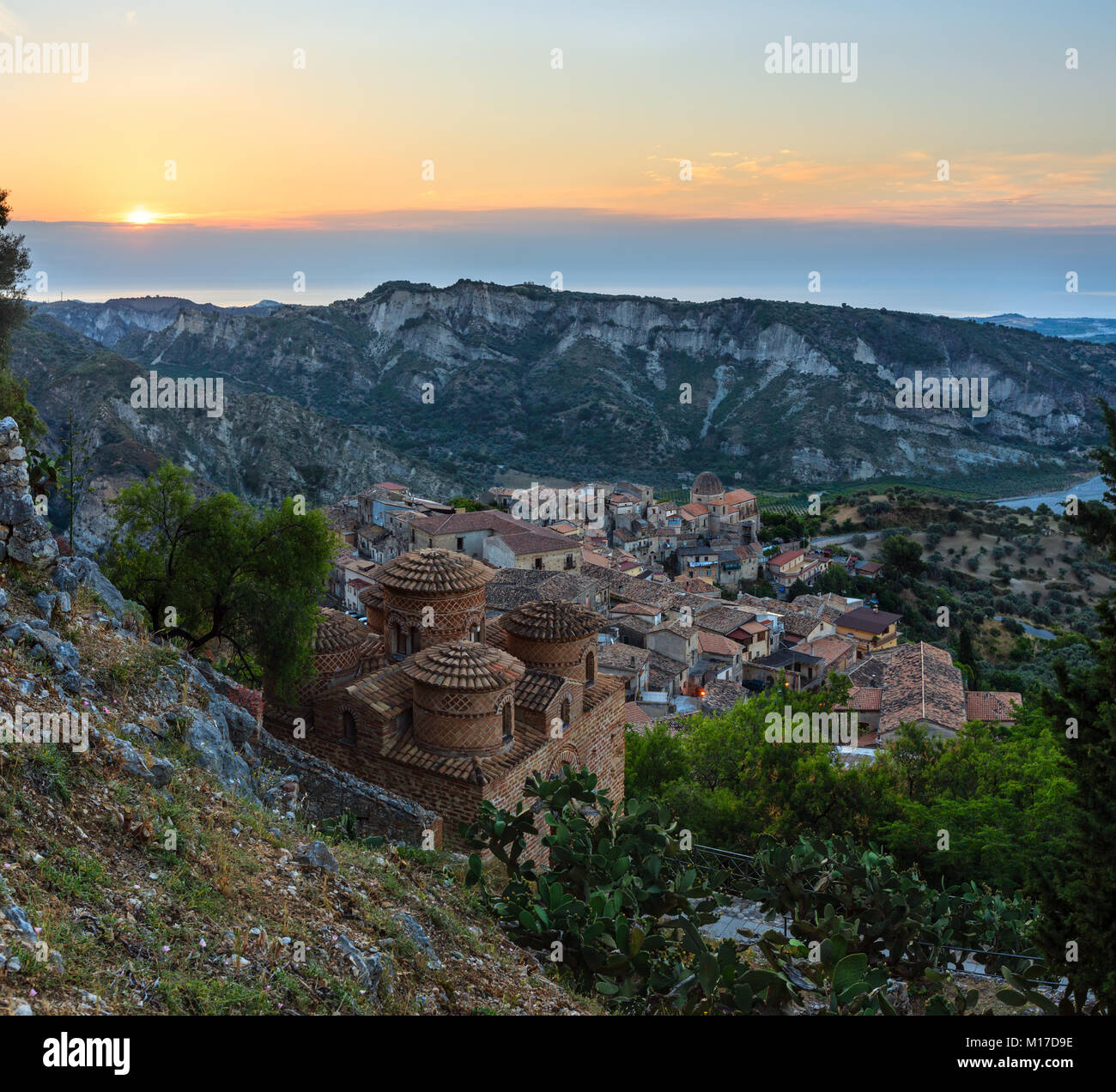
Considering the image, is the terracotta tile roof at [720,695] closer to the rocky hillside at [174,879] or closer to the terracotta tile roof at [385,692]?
the terracotta tile roof at [385,692]

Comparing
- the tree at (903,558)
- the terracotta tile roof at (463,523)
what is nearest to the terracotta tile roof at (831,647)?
the terracotta tile roof at (463,523)

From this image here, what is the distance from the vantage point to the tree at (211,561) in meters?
14.6

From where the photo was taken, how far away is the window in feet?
45.9

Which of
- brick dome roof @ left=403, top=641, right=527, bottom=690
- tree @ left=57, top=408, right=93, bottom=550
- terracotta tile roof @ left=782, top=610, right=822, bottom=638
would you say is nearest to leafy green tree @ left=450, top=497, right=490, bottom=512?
terracotta tile roof @ left=782, top=610, right=822, bottom=638

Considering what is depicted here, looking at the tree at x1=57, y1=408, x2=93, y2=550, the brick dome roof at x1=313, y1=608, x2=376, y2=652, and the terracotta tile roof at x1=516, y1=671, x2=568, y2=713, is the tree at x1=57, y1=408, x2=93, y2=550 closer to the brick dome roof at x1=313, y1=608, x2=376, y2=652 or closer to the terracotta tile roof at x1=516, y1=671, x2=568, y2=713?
the brick dome roof at x1=313, y1=608, x2=376, y2=652

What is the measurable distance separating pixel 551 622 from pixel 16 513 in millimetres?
9227

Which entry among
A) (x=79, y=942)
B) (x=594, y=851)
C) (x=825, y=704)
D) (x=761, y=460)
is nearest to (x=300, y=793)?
(x=594, y=851)

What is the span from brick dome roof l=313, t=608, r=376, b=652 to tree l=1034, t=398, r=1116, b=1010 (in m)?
11.1

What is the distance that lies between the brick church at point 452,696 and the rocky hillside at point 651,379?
93217 mm

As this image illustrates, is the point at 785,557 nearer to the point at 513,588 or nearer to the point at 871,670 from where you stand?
the point at 871,670

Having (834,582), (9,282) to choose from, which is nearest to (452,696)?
(9,282)

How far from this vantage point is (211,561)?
15.0 metres

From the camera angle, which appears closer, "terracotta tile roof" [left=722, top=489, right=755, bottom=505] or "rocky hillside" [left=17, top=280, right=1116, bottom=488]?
"terracotta tile roof" [left=722, top=489, right=755, bottom=505]
